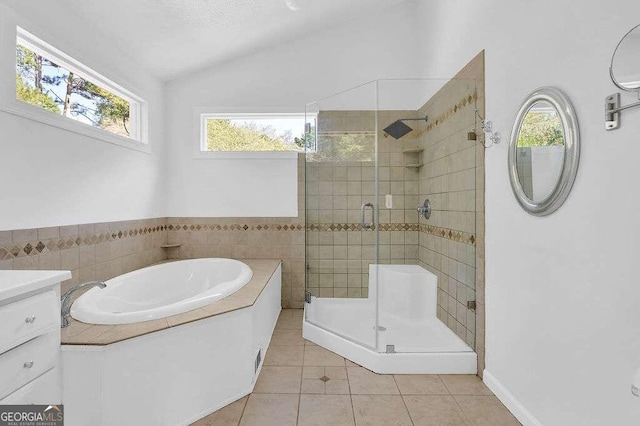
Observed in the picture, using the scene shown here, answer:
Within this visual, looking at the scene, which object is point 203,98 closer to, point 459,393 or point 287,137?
point 287,137

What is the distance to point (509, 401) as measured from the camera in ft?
5.81

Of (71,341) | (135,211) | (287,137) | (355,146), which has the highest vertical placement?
(287,137)

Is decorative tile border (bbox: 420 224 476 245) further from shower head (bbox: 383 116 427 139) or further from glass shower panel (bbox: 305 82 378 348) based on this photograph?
shower head (bbox: 383 116 427 139)

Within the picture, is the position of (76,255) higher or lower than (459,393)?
higher

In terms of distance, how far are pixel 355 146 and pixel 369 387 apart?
6.56 ft

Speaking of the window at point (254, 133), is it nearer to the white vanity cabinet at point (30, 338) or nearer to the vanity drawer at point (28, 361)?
the white vanity cabinet at point (30, 338)

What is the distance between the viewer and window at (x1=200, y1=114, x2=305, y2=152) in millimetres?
3512

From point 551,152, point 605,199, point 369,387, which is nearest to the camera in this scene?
point 605,199

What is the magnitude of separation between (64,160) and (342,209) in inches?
85.6

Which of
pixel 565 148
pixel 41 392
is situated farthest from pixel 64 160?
pixel 565 148

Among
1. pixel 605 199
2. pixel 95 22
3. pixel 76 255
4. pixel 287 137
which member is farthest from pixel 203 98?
Answer: pixel 605 199

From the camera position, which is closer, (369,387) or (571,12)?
(571,12)

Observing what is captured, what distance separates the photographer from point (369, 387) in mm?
1993

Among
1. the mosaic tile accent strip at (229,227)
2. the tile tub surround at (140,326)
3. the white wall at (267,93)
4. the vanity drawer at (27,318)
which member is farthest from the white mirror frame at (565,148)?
the mosaic tile accent strip at (229,227)
